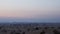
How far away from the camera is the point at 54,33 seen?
35469 mm

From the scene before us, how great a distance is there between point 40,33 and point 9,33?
7.18m

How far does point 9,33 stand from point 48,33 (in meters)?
8.82

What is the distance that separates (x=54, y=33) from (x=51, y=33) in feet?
2.35

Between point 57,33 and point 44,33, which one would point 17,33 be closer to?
point 44,33

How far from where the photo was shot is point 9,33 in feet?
123

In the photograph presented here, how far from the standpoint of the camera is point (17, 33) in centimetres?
3900

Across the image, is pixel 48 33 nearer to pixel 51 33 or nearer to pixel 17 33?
pixel 51 33

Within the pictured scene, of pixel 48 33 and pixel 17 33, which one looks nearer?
pixel 48 33

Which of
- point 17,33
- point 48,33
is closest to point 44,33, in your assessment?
point 48,33

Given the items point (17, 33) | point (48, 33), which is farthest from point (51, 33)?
point (17, 33)

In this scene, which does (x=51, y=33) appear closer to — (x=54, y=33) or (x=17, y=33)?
(x=54, y=33)

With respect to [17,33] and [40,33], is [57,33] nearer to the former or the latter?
[40,33]

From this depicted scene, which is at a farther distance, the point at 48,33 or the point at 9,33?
the point at 9,33

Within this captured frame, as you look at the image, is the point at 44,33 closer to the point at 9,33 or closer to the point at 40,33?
the point at 40,33
